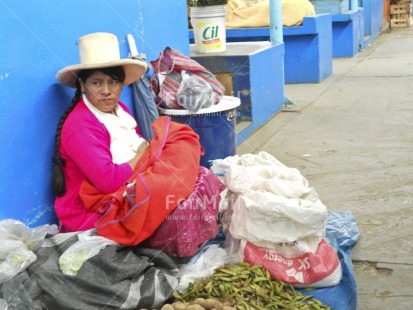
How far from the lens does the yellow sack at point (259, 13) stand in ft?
31.4

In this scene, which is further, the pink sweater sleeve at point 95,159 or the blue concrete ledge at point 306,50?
the blue concrete ledge at point 306,50

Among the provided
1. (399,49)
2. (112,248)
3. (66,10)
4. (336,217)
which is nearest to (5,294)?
(112,248)

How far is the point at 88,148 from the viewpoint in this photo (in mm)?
3016

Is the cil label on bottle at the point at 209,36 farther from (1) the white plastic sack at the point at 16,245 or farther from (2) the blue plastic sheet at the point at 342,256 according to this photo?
(1) the white plastic sack at the point at 16,245

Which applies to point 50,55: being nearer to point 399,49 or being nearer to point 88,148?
point 88,148

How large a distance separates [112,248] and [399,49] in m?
12.1

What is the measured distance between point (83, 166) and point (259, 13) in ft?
23.9

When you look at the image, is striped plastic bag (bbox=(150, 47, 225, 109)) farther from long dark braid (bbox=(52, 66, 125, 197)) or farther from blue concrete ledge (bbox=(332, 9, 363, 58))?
blue concrete ledge (bbox=(332, 9, 363, 58))

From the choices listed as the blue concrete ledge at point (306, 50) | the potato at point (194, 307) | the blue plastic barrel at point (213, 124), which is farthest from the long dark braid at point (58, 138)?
the blue concrete ledge at point (306, 50)

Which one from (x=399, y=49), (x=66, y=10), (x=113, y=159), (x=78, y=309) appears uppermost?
(x=66, y=10)

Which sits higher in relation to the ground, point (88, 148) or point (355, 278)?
point (88, 148)

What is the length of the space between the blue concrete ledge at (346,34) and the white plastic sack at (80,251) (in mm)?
10272

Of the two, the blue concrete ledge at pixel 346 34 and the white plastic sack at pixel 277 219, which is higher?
the white plastic sack at pixel 277 219

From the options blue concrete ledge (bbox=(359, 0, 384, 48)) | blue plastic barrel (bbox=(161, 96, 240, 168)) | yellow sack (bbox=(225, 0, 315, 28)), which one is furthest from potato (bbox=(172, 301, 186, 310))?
blue concrete ledge (bbox=(359, 0, 384, 48))
